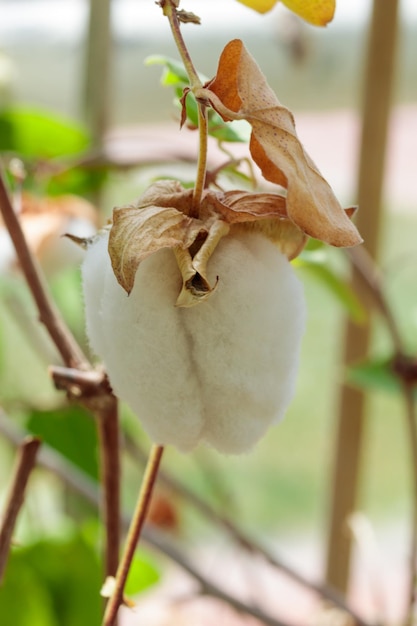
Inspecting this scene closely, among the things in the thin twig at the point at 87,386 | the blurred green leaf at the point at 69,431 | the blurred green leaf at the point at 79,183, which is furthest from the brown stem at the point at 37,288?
the blurred green leaf at the point at 69,431

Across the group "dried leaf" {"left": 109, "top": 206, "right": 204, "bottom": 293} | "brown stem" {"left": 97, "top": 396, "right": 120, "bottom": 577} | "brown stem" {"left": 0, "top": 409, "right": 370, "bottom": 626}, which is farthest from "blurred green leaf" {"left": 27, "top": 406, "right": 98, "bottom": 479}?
"dried leaf" {"left": 109, "top": 206, "right": 204, "bottom": 293}

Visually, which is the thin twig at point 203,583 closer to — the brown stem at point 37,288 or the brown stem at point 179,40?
the brown stem at point 37,288

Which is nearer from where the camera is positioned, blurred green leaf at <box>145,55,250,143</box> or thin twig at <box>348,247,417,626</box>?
blurred green leaf at <box>145,55,250,143</box>

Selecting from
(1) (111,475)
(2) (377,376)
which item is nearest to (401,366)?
(2) (377,376)

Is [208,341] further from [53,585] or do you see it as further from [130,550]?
[53,585]

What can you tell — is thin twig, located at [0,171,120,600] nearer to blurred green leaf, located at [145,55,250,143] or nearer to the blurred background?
blurred green leaf, located at [145,55,250,143]
